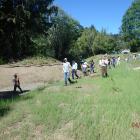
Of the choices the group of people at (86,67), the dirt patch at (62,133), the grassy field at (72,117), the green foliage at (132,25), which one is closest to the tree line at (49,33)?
the green foliage at (132,25)

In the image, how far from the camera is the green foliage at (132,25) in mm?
98875

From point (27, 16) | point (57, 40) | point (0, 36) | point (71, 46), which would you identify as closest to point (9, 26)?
point (0, 36)

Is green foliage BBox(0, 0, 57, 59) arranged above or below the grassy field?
above

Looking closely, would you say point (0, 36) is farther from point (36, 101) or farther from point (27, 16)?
point (36, 101)

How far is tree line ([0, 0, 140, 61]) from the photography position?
38219 millimetres

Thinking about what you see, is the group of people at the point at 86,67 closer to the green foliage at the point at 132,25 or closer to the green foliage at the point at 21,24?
the green foliage at the point at 21,24

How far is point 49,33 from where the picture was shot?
2744 inches

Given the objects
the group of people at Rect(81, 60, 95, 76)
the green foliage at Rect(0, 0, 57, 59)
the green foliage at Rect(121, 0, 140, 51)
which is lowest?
the group of people at Rect(81, 60, 95, 76)

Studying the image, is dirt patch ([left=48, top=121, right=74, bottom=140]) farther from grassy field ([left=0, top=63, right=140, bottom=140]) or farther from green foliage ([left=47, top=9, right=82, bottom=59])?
green foliage ([left=47, top=9, right=82, bottom=59])

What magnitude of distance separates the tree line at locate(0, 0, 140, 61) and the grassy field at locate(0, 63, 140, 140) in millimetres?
16396

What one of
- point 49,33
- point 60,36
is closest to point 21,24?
point 49,33

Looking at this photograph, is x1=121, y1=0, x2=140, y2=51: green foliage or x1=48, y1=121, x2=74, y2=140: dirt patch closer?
x1=48, y1=121, x2=74, y2=140: dirt patch

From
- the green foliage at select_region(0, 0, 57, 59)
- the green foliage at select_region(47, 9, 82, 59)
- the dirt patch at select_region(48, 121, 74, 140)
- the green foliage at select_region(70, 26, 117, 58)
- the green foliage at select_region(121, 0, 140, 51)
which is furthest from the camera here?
the green foliage at select_region(70, 26, 117, 58)

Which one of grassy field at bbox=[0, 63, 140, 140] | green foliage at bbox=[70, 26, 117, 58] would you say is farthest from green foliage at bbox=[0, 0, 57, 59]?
green foliage at bbox=[70, 26, 117, 58]
